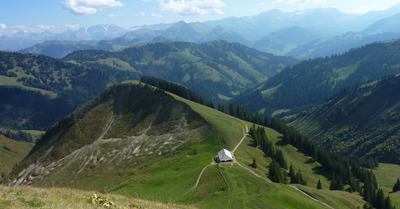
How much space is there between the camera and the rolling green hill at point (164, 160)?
66750mm

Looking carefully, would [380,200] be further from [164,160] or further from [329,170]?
[164,160]

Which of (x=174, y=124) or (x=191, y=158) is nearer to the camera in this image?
(x=191, y=158)

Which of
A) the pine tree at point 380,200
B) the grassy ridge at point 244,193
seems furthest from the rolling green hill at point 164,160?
the pine tree at point 380,200

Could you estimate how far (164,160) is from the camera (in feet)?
365

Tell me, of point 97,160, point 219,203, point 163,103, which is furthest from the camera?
A: point 163,103

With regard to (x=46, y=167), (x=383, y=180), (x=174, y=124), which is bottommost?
(x=383, y=180)

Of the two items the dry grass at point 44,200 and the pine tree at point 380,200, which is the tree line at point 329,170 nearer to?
the pine tree at point 380,200

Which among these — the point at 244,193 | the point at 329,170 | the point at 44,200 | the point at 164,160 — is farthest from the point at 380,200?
the point at 44,200

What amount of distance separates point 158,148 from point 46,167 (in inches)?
2989

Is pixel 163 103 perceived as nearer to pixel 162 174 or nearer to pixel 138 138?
pixel 138 138

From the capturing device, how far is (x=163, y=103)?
165000 mm

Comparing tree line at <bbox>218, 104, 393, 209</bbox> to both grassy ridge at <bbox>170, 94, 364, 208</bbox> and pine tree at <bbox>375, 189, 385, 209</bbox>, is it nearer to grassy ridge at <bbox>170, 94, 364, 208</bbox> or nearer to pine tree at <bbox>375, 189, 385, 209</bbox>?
pine tree at <bbox>375, 189, 385, 209</bbox>

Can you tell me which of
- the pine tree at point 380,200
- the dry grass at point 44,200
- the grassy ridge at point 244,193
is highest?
the dry grass at point 44,200

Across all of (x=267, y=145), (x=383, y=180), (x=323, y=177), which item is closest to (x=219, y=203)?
(x=267, y=145)
